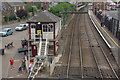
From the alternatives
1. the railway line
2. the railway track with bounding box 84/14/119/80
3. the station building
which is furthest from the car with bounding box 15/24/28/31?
the station building

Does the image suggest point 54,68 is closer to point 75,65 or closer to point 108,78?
point 75,65

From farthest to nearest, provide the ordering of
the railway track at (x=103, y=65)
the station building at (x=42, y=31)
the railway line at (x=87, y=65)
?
the station building at (x=42, y=31) < the railway line at (x=87, y=65) < the railway track at (x=103, y=65)

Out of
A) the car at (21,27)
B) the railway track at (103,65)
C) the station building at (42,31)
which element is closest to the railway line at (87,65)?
the railway track at (103,65)

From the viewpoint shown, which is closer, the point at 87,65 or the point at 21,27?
the point at 87,65

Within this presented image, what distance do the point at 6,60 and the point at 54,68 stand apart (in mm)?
5353

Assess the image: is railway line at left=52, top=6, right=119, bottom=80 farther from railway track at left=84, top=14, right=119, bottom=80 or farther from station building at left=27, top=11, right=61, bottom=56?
station building at left=27, top=11, right=61, bottom=56

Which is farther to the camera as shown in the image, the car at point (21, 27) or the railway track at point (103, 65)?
the car at point (21, 27)

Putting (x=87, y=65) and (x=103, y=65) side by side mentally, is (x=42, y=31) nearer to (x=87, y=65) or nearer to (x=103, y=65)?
(x=87, y=65)

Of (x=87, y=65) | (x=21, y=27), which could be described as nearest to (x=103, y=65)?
(x=87, y=65)

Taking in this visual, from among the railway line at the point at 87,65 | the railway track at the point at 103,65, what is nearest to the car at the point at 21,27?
the railway line at the point at 87,65

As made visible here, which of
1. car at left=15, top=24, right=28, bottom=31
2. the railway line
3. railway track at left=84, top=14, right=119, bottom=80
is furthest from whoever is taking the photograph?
car at left=15, top=24, right=28, bottom=31

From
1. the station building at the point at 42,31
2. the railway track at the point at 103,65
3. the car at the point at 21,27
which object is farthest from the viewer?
the car at the point at 21,27

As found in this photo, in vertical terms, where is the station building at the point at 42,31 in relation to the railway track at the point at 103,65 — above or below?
above

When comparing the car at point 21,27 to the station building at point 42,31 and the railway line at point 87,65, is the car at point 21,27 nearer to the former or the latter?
the railway line at point 87,65
